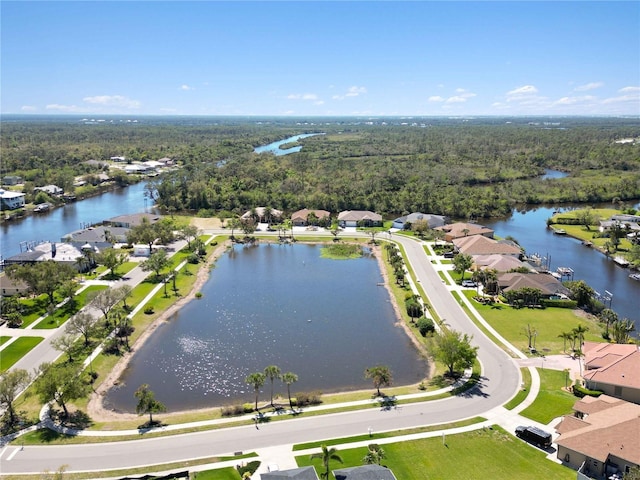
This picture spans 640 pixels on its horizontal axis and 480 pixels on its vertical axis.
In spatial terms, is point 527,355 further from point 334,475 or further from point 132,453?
point 132,453

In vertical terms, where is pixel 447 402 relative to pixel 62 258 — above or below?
below

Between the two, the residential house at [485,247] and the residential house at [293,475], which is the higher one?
the residential house at [485,247]

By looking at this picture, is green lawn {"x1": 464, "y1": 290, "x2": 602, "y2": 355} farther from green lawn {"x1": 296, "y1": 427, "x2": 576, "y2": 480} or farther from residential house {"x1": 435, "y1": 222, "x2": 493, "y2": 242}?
residential house {"x1": 435, "y1": 222, "x2": 493, "y2": 242}

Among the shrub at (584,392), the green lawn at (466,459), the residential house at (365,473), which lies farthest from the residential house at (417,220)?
the residential house at (365,473)

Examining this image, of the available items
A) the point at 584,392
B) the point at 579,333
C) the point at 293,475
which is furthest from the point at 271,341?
the point at 579,333

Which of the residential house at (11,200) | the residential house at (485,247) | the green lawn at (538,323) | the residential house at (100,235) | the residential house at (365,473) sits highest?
the residential house at (11,200)

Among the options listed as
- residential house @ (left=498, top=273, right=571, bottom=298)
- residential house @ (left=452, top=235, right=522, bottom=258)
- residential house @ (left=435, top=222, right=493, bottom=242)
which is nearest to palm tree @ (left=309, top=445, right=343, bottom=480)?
residential house @ (left=498, top=273, right=571, bottom=298)

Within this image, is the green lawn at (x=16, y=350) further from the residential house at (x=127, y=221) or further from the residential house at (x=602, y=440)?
the residential house at (x=602, y=440)

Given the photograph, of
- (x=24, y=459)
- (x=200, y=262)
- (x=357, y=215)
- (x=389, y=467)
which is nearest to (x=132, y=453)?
(x=24, y=459)
